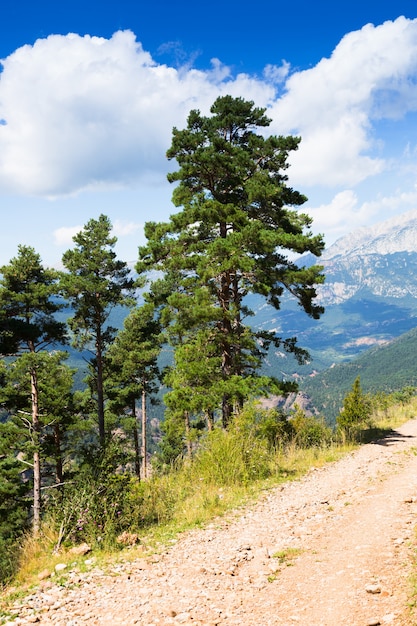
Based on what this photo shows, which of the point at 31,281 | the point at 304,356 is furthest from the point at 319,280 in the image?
the point at 31,281

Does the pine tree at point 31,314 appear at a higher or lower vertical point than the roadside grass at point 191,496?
higher

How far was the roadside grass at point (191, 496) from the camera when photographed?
6301 mm

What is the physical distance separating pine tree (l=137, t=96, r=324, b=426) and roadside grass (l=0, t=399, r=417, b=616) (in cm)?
317

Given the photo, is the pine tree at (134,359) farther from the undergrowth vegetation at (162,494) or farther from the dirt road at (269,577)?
the dirt road at (269,577)

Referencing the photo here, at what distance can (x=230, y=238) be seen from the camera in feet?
46.2

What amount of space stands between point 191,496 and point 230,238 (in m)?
8.52

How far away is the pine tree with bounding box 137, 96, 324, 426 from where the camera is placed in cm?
1419

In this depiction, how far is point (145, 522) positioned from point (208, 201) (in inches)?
427

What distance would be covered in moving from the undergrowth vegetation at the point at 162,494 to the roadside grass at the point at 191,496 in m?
0.02

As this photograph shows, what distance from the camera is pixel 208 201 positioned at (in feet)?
48.7

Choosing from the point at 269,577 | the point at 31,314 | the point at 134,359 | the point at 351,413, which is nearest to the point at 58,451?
the point at 134,359

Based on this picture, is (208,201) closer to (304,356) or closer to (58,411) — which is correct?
(304,356)

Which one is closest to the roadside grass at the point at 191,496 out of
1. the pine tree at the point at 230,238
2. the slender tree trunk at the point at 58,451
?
the pine tree at the point at 230,238

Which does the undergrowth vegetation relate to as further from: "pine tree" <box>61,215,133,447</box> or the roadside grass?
"pine tree" <box>61,215,133,447</box>
